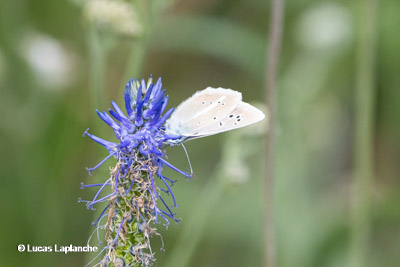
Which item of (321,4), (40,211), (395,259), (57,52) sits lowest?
(395,259)

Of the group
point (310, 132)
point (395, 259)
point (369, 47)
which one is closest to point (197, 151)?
point (310, 132)

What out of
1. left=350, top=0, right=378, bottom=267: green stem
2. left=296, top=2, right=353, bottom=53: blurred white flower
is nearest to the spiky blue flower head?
left=350, top=0, right=378, bottom=267: green stem

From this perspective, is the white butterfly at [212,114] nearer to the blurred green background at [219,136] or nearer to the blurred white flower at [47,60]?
the blurred green background at [219,136]

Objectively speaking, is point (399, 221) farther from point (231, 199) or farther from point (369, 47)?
point (369, 47)

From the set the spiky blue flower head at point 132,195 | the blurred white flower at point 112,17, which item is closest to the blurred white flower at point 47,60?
the blurred white flower at point 112,17

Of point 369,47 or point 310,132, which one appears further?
point 310,132

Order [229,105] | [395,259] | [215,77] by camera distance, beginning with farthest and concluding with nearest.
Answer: [215,77] < [395,259] < [229,105]
